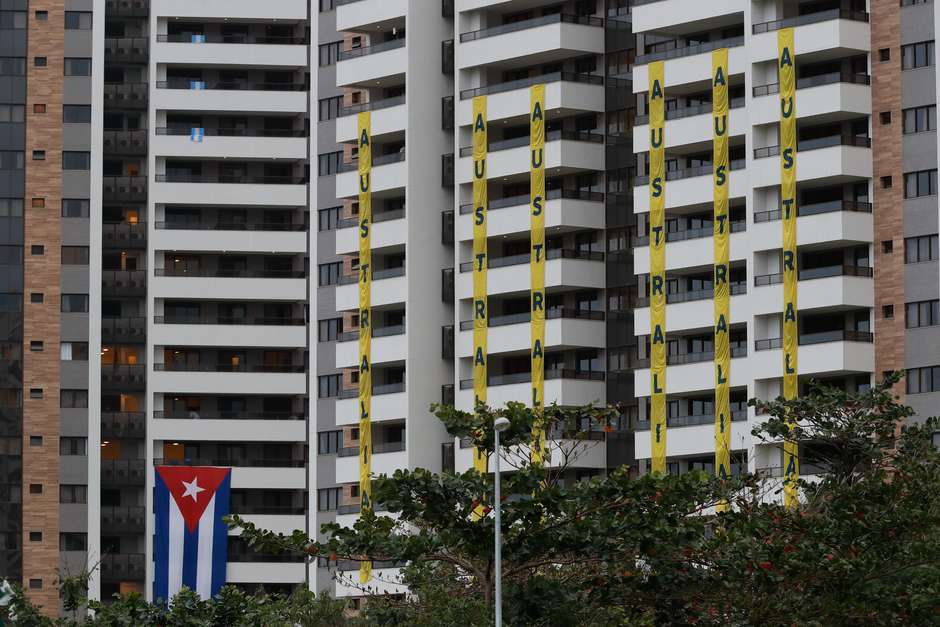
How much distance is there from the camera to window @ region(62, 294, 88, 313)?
149 m

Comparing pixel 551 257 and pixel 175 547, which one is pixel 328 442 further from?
pixel 175 547

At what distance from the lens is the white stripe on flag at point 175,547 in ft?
221

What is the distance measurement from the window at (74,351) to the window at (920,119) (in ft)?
199

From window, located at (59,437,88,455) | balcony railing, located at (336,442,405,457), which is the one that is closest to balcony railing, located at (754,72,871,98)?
balcony railing, located at (336,442,405,457)

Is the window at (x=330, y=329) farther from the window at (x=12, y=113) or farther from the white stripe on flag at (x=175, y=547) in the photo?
the white stripe on flag at (x=175, y=547)

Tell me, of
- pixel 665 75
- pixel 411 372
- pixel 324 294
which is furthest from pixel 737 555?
pixel 324 294

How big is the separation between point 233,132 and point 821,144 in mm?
54981

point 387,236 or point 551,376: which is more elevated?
point 387,236

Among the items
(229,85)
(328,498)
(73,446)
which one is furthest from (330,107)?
(73,446)

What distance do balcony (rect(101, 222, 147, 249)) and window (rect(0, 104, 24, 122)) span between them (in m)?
8.78

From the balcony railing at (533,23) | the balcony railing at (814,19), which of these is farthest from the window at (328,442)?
the balcony railing at (814,19)

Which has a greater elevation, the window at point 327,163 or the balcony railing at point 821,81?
the window at point 327,163

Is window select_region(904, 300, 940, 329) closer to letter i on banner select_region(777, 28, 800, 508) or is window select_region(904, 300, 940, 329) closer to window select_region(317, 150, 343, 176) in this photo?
letter i on banner select_region(777, 28, 800, 508)

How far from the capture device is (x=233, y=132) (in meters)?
154
